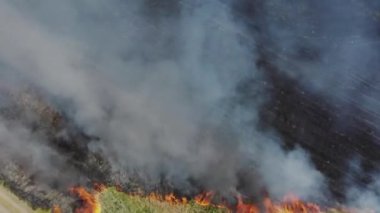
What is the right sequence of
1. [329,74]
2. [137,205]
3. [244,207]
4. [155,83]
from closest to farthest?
1. [244,207]
2. [137,205]
3. [155,83]
4. [329,74]

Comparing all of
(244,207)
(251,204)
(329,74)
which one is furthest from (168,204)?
(329,74)

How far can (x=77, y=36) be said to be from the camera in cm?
2117

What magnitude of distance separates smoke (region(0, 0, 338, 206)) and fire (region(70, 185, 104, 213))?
1135 mm

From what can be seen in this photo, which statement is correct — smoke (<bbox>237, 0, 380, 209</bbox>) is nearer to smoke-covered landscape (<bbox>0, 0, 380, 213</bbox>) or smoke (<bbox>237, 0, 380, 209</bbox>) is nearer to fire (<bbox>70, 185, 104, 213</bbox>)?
smoke-covered landscape (<bbox>0, 0, 380, 213</bbox>)

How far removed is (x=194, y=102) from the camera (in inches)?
802

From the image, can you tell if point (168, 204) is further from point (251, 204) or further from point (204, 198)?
point (251, 204)

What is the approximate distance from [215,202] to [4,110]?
27.2 feet

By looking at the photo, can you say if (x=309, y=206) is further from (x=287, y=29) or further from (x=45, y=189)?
(x=45, y=189)

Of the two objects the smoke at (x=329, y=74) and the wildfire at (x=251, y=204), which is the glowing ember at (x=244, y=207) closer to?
the wildfire at (x=251, y=204)

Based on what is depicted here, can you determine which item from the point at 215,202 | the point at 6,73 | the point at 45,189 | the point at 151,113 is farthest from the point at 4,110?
the point at 215,202

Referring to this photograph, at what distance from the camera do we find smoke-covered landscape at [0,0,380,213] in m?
19.7

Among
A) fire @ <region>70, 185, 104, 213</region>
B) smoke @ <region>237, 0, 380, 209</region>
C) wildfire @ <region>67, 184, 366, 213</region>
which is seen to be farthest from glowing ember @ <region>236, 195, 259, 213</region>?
fire @ <region>70, 185, 104, 213</region>

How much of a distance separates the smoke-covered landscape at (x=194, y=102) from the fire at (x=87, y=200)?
0.05 metres

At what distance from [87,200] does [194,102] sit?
16.8 ft
